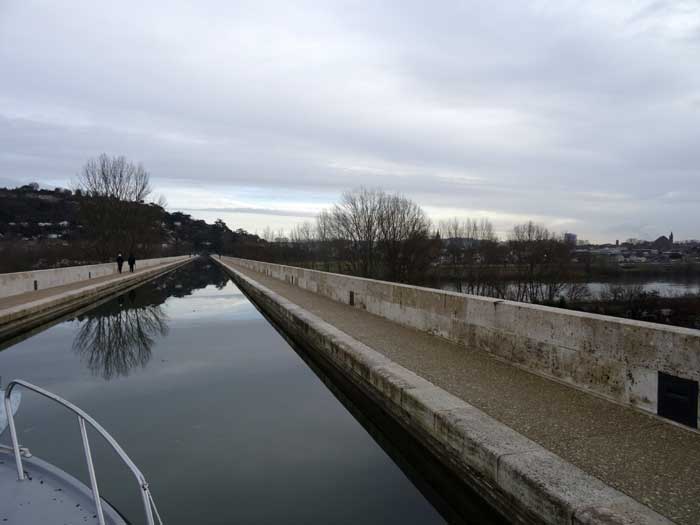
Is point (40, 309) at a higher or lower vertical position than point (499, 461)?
lower

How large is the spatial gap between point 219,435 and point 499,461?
Result: 3.19 metres

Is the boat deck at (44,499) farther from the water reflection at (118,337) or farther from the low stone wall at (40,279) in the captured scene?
the low stone wall at (40,279)

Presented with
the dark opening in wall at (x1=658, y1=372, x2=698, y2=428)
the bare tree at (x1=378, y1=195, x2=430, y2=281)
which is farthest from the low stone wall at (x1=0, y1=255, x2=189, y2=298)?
the bare tree at (x1=378, y1=195, x2=430, y2=281)

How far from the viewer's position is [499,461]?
3234 millimetres

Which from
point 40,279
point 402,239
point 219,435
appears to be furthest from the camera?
point 402,239

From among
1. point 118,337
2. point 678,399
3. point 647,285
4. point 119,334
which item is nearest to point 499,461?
point 678,399

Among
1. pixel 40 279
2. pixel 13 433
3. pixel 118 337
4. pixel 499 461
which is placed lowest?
pixel 118 337

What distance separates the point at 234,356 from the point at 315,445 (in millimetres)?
4513

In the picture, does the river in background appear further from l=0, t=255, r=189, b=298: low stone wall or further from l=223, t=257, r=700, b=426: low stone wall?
l=223, t=257, r=700, b=426: low stone wall

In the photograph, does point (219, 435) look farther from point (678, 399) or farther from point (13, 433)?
point (678, 399)

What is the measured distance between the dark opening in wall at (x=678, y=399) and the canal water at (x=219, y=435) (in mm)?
1836

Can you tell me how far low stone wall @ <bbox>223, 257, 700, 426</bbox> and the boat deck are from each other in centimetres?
428

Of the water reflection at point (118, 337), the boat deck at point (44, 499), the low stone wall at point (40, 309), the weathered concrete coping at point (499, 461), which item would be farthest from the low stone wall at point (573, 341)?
the low stone wall at point (40, 309)

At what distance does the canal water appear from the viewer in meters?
3.78
